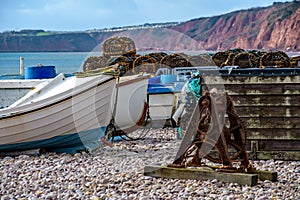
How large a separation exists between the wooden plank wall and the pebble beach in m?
0.27

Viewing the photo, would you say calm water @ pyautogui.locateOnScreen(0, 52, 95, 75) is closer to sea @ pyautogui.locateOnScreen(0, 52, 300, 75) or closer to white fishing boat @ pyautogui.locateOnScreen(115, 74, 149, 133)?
sea @ pyautogui.locateOnScreen(0, 52, 300, 75)

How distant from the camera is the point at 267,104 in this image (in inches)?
350

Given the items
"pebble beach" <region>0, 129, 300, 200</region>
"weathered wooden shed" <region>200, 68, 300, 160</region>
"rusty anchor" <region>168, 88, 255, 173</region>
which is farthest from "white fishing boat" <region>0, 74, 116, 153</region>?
"rusty anchor" <region>168, 88, 255, 173</region>

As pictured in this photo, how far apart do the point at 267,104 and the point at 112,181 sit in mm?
2633

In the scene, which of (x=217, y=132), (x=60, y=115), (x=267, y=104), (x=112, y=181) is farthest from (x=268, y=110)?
(x=60, y=115)

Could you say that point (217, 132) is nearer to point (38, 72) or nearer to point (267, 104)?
point (267, 104)

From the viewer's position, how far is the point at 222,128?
7.19 m

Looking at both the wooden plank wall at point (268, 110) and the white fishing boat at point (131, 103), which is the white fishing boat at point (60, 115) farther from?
the wooden plank wall at point (268, 110)

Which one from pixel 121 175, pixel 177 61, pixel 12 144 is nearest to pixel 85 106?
pixel 12 144

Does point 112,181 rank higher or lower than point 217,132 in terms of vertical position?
lower

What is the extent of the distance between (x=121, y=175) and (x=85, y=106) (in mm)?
2734

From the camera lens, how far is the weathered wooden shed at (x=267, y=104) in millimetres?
8820

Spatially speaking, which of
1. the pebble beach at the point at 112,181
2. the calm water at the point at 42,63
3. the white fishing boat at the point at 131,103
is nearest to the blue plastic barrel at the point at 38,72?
the white fishing boat at the point at 131,103

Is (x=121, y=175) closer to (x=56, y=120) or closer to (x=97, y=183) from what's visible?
(x=97, y=183)
